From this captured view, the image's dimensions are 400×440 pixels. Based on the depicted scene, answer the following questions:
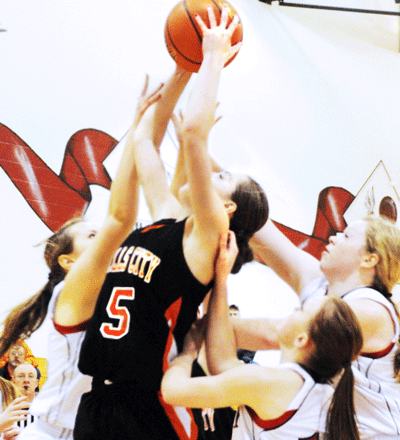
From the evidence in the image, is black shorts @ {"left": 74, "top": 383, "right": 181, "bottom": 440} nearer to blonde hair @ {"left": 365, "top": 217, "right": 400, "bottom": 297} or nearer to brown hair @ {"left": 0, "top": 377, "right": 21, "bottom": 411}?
blonde hair @ {"left": 365, "top": 217, "right": 400, "bottom": 297}

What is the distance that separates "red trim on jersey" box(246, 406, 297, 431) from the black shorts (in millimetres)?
300

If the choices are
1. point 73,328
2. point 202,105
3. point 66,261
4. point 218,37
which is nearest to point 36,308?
point 66,261

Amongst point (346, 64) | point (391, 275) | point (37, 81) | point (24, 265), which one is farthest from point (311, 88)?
point (391, 275)

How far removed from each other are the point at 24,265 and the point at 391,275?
10.2ft

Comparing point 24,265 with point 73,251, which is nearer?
point 73,251

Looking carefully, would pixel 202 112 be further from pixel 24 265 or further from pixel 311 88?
pixel 311 88

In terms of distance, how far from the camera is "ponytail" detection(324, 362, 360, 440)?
6.66 feet

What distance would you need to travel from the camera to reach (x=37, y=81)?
494 cm

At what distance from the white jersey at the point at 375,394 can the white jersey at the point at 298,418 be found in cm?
41

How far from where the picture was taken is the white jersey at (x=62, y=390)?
2.33m

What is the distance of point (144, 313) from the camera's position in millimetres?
1913

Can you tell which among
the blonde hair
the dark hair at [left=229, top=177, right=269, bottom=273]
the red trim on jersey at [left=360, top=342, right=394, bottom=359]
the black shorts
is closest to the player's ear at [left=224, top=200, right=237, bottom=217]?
the dark hair at [left=229, top=177, right=269, bottom=273]

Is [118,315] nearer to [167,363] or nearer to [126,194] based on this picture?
[167,363]

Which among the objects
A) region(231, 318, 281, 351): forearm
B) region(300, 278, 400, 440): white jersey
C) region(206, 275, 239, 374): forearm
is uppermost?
region(206, 275, 239, 374): forearm
